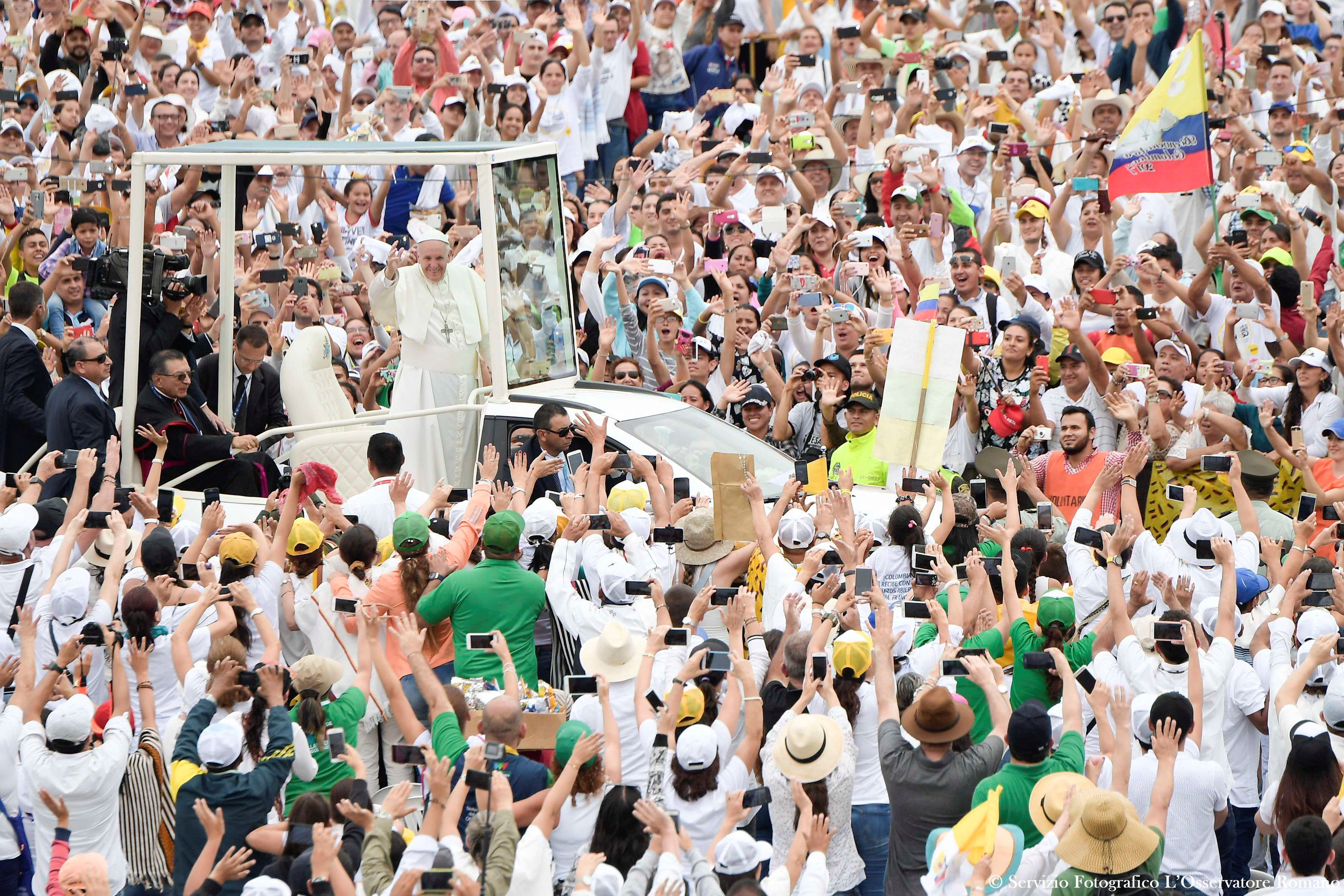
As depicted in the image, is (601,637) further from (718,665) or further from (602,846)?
(602,846)

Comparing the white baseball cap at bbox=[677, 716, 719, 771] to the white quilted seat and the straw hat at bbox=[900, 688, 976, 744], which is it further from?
the white quilted seat

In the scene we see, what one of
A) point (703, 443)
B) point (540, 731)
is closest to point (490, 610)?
point (540, 731)

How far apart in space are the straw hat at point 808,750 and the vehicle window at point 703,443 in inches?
124

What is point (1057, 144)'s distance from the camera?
1480 cm

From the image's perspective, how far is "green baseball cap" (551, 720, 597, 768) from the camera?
634 cm

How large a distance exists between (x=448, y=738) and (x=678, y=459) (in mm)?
3296

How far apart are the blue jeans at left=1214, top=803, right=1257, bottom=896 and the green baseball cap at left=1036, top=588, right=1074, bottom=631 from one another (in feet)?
2.95

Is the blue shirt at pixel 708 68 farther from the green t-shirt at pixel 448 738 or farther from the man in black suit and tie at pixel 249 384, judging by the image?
the green t-shirt at pixel 448 738

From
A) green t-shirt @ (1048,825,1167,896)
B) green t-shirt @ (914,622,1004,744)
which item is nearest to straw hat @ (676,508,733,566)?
green t-shirt @ (914,622,1004,744)

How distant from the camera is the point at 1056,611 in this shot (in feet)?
24.0

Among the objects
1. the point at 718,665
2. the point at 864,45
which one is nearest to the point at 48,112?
the point at 864,45

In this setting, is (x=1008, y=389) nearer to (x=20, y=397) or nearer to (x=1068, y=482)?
(x=1068, y=482)

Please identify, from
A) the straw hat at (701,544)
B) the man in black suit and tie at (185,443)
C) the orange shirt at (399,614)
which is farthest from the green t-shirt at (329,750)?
the man in black suit and tie at (185,443)

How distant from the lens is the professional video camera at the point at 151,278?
9.95 meters
